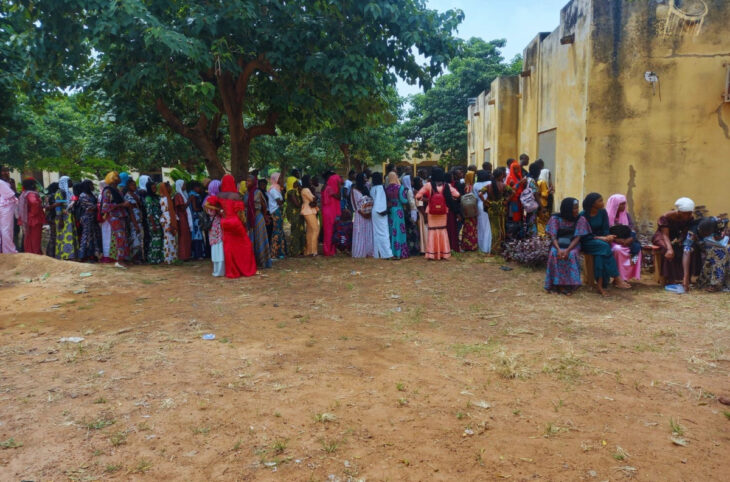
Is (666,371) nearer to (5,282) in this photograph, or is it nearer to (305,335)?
(305,335)

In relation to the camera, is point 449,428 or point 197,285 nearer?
point 449,428

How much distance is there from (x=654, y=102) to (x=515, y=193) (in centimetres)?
259

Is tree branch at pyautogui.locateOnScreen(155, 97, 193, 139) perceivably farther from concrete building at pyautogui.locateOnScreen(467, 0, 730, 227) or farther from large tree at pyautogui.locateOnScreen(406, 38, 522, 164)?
large tree at pyautogui.locateOnScreen(406, 38, 522, 164)

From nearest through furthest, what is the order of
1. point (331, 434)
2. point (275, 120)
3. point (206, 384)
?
point (331, 434)
point (206, 384)
point (275, 120)

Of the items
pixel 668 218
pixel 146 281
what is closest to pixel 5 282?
pixel 146 281

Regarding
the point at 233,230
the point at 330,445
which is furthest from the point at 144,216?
the point at 330,445

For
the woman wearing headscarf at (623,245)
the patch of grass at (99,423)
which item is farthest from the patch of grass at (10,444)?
the woman wearing headscarf at (623,245)

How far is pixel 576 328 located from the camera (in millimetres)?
5473

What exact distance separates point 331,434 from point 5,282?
23.1 ft

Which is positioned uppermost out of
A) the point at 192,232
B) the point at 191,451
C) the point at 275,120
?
the point at 275,120

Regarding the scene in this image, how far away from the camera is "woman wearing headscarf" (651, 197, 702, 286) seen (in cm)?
694

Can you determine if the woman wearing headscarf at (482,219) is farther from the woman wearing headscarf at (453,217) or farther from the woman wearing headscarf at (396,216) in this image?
the woman wearing headscarf at (396,216)

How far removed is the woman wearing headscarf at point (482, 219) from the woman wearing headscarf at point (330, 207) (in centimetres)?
260

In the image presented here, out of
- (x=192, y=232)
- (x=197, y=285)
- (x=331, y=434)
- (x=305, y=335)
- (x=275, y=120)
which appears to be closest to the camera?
(x=331, y=434)
